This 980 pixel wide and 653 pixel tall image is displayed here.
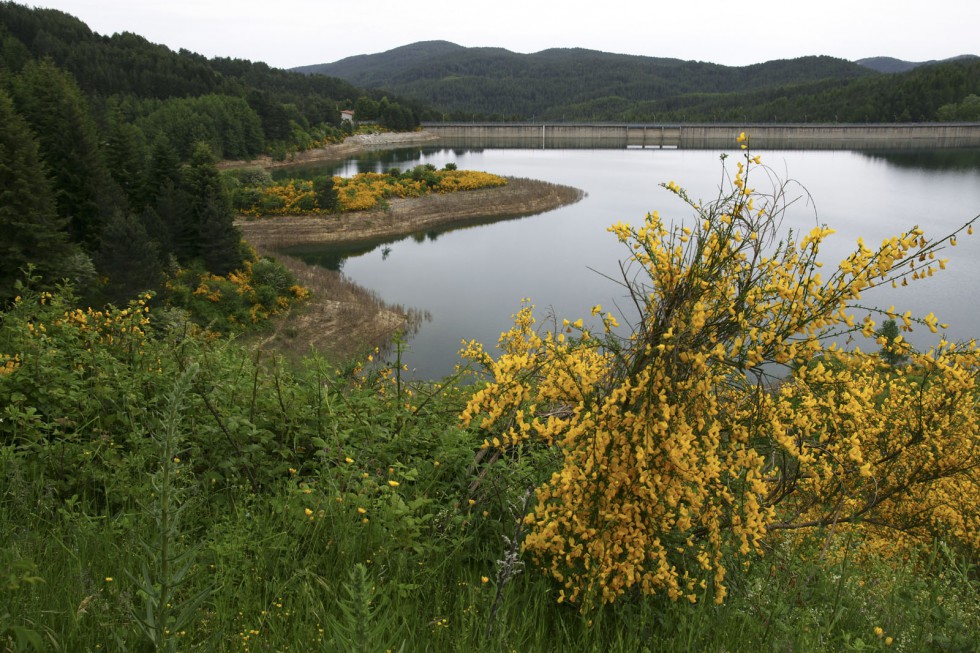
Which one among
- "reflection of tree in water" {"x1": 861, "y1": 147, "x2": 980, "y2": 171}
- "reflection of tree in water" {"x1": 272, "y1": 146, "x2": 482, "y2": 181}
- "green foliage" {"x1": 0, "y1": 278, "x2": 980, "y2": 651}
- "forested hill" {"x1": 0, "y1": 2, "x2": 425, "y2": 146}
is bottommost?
"green foliage" {"x1": 0, "y1": 278, "x2": 980, "y2": 651}

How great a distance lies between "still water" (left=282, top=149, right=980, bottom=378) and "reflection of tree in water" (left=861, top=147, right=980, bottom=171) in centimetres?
39

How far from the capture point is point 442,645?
2.59m

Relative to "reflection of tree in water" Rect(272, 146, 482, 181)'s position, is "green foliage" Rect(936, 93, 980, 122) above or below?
above

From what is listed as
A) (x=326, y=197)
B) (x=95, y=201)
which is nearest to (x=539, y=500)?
(x=95, y=201)

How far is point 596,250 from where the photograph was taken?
38719mm

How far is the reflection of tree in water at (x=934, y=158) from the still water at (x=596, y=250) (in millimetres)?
394

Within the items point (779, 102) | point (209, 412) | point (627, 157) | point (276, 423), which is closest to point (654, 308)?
point (276, 423)

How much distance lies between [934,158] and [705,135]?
145 feet

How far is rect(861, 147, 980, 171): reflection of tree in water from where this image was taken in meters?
74.2

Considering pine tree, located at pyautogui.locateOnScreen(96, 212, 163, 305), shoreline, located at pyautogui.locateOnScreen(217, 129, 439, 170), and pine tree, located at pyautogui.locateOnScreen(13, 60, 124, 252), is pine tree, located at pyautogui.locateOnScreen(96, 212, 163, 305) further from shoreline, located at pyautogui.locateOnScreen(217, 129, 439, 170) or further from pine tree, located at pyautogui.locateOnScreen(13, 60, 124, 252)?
shoreline, located at pyautogui.locateOnScreen(217, 129, 439, 170)

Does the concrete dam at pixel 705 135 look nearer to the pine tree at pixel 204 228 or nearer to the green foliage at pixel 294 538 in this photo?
the pine tree at pixel 204 228

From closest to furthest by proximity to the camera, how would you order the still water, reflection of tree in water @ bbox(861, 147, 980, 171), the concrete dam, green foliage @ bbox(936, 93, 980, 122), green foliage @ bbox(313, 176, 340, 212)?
1. the still water
2. green foliage @ bbox(313, 176, 340, 212)
3. reflection of tree in water @ bbox(861, 147, 980, 171)
4. the concrete dam
5. green foliage @ bbox(936, 93, 980, 122)

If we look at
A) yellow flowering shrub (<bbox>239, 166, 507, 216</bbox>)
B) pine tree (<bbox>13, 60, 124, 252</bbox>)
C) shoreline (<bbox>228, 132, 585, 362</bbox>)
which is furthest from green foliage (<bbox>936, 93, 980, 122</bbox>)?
pine tree (<bbox>13, 60, 124, 252</bbox>)

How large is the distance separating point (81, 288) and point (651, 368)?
22942mm
